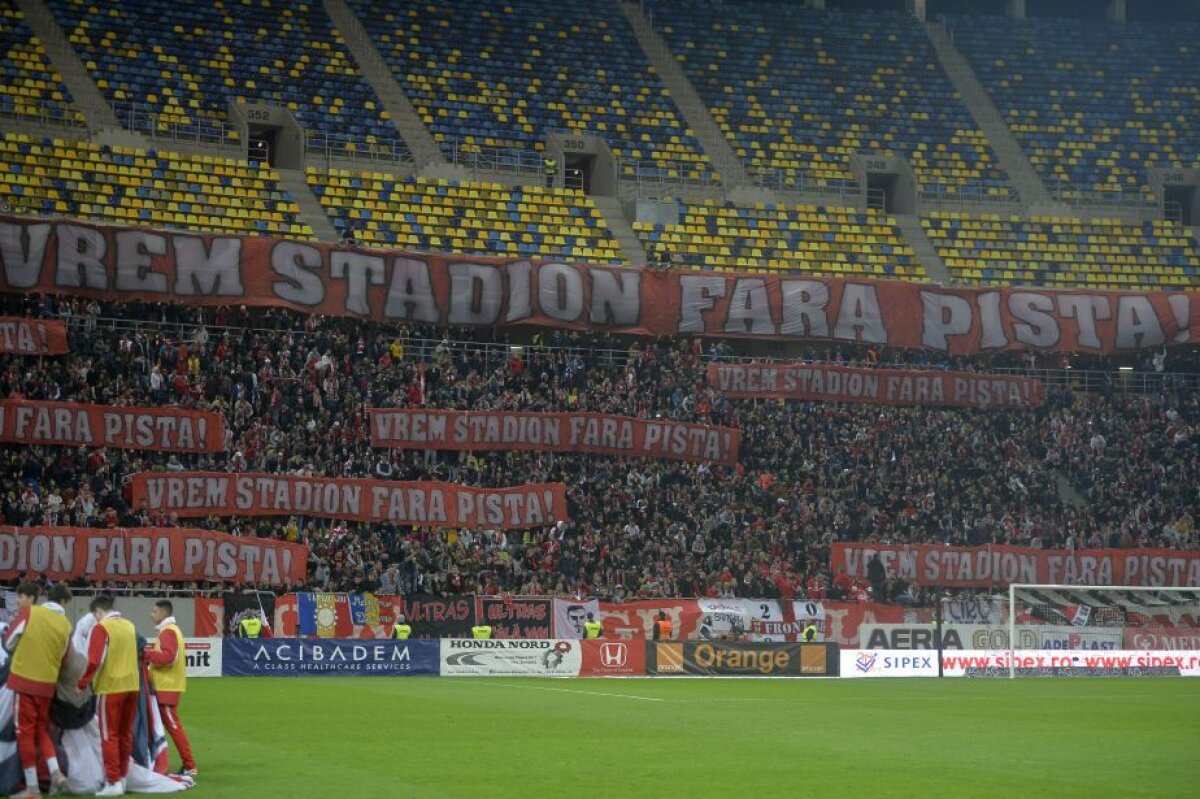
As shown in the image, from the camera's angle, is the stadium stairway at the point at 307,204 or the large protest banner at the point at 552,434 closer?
the large protest banner at the point at 552,434

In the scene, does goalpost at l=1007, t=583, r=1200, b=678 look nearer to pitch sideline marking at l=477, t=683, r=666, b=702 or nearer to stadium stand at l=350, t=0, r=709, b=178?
pitch sideline marking at l=477, t=683, r=666, b=702

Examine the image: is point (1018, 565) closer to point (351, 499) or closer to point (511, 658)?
point (511, 658)

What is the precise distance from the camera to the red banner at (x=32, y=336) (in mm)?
39094

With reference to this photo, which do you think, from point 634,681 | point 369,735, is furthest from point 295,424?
point 369,735

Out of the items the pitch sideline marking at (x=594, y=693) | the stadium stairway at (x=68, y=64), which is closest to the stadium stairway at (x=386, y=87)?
the stadium stairway at (x=68, y=64)

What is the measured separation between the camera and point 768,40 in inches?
2489

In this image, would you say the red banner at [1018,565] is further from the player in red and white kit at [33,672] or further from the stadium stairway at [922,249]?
the player in red and white kit at [33,672]

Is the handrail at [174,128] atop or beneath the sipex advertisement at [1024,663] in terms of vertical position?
atop

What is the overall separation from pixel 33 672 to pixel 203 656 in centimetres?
2005

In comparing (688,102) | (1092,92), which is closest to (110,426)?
(688,102)

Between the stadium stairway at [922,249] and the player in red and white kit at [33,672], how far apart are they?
138 feet

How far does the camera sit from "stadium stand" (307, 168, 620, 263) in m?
48.9

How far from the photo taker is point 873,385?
48.1 metres

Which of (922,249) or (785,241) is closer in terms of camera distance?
(785,241)
